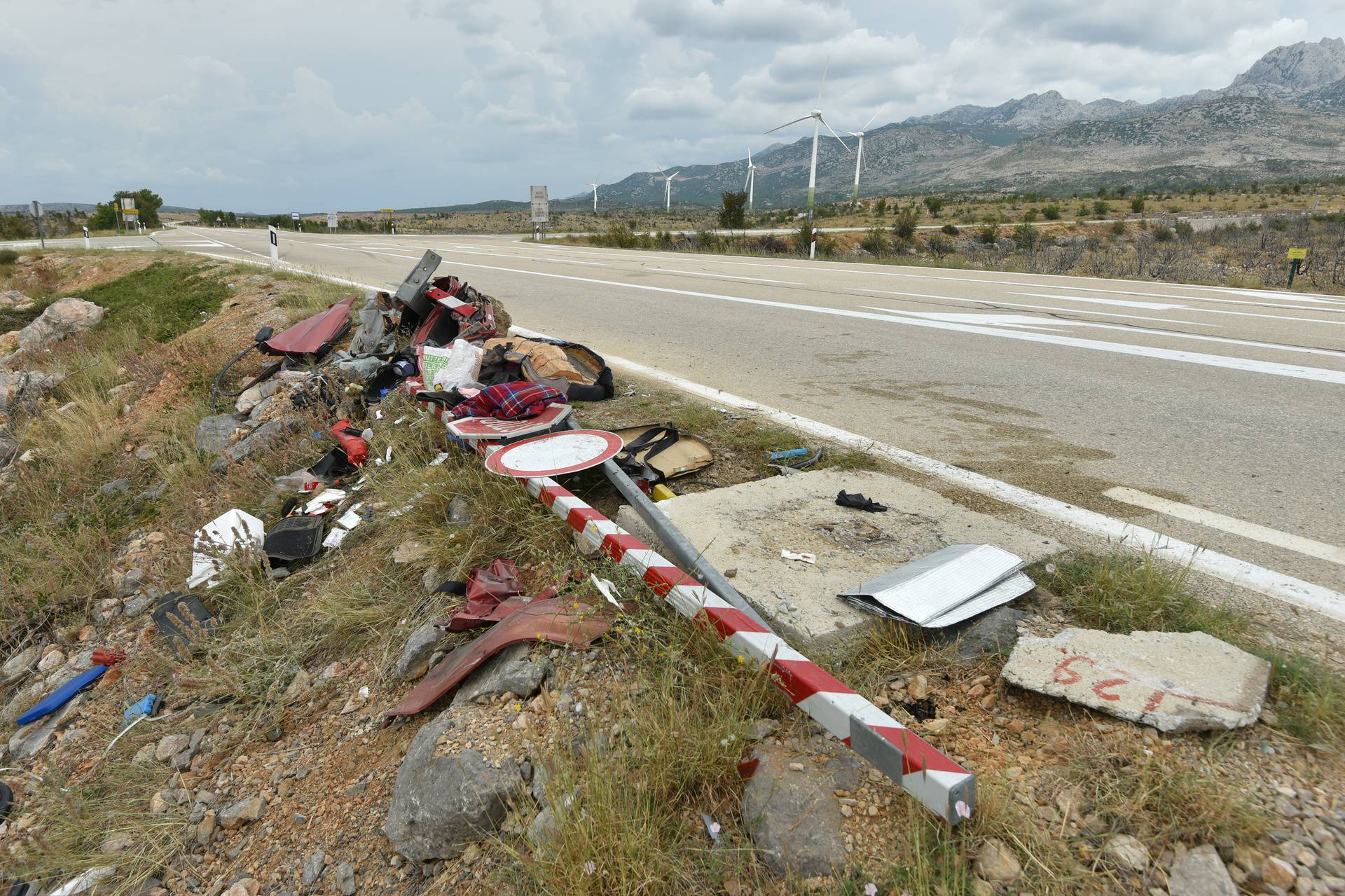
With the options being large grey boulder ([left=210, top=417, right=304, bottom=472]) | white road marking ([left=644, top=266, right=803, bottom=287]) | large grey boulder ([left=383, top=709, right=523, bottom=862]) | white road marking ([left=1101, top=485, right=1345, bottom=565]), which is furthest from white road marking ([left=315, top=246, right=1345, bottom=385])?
large grey boulder ([left=383, top=709, right=523, bottom=862])

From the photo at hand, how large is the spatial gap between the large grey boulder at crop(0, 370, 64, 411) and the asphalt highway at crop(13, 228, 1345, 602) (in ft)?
15.5

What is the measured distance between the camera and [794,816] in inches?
76.0

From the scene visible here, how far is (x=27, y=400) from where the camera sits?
10164 mm

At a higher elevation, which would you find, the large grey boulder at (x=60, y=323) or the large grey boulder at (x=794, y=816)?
the large grey boulder at (x=794, y=816)

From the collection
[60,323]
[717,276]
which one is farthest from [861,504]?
[60,323]

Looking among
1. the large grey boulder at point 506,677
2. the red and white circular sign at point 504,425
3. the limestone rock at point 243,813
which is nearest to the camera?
the large grey boulder at point 506,677

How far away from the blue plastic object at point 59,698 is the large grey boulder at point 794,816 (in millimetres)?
4265

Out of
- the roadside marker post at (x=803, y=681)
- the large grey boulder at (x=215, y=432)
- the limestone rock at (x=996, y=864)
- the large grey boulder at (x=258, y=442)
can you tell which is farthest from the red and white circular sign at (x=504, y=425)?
the large grey boulder at (x=215, y=432)

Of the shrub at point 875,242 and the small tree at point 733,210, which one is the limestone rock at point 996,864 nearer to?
the shrub at point 875,242

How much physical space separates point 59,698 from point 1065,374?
23.6 ft

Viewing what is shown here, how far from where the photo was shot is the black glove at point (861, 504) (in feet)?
11.1

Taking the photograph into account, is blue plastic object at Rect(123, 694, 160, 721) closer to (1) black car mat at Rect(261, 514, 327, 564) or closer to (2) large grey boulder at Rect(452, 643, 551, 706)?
(1) black car mat at Rect(261, 514, 327, 564)

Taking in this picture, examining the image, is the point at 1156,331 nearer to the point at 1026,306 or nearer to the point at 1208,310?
the point at 1026,306

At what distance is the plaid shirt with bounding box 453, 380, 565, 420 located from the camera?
4.45 meters
